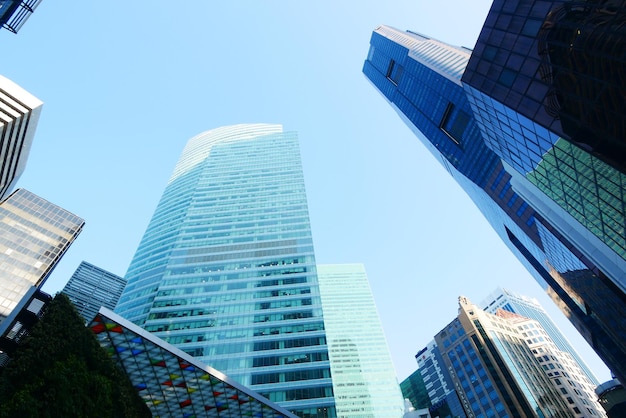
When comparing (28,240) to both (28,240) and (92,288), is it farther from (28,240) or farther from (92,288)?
(92,288)

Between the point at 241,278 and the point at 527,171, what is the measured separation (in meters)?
57.4

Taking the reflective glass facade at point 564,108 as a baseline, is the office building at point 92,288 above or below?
above

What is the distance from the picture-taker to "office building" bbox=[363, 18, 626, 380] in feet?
99.7

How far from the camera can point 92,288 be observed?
94875 millimetres

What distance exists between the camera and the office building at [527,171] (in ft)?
99.7

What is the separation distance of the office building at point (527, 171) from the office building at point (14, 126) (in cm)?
4719

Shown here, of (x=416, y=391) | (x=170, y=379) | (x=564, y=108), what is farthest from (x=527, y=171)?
(x=416, y=391)

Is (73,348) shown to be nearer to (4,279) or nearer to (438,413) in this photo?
(4,279)

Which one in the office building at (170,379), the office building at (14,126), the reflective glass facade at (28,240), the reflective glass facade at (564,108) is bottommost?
the office building at (170,379)

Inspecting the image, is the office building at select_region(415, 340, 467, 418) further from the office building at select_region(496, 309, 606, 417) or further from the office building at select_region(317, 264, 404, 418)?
the office building at select_region(496, 309, 606, 417)

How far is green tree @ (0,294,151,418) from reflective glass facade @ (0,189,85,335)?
55016 millimetres

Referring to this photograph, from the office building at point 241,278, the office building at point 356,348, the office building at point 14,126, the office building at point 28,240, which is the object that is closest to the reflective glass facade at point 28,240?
the office building at point 28,240

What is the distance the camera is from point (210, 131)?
142 m

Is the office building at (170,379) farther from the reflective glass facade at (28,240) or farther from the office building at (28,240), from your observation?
the reflective glass facade at (28,240)
